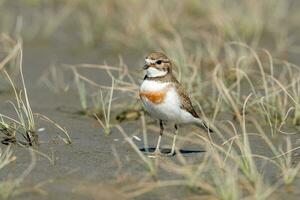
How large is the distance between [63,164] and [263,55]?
3.88 m

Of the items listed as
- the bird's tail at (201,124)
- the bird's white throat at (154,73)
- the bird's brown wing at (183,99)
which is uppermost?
the bird's white throat at (154,73)

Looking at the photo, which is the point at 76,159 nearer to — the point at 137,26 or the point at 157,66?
the point at 157,66

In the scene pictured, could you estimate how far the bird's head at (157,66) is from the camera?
5883 millimetres

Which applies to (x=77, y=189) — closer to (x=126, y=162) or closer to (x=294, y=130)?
(x=126, y=162)

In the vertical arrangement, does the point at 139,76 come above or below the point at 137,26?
Answer: below

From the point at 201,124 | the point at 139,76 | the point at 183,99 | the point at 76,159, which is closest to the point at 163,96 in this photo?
the point at 183,99

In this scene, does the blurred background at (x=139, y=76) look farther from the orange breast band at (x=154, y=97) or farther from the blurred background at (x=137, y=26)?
the orange breast band at (x=154, y=97)

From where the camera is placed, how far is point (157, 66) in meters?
5.91

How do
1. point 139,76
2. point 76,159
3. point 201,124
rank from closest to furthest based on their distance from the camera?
1. point 76,159
2. point 201,124
3. point 139,76

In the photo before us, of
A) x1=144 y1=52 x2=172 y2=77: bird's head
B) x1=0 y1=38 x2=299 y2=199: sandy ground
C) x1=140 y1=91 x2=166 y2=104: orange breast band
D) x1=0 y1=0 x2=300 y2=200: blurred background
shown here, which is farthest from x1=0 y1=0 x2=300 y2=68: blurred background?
x1=140 y1=91 x2=166 y2=104: orange breast band

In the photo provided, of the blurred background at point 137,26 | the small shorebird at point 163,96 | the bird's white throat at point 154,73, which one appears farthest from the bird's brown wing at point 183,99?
the blurred background at point 137,26

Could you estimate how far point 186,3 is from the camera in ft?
33.7

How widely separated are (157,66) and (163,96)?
0.29 metres

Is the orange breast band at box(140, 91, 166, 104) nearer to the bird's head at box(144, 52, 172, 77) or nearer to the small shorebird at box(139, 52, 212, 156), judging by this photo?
the small shorebird at box(139, 52, 212, 156)
